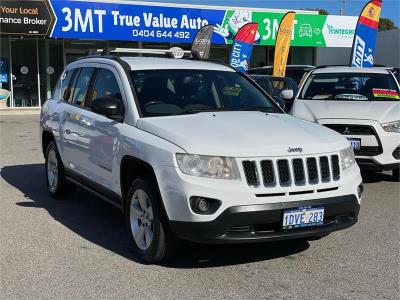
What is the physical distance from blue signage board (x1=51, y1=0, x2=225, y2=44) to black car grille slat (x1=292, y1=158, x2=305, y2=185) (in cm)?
1919

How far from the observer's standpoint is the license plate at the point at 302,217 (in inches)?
167

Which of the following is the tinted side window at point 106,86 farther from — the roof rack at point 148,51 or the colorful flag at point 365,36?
the colorful flag at point 365,36

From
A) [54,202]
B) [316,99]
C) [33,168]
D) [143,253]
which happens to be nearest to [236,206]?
[143,253]

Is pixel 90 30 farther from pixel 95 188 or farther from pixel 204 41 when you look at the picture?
pixel 95 188

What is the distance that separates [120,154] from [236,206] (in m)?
1.39

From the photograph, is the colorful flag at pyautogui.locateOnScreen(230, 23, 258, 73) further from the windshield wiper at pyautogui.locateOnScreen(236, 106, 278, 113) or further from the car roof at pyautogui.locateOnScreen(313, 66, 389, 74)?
the windshield wiper at pyautogui.locateOnScreen(236, 106, 278, 113)

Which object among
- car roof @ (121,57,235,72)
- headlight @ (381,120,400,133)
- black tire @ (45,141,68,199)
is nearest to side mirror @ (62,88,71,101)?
black tire @ (45,141,68,199)

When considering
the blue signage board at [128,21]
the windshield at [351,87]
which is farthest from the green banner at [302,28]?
the windshield at [351,87]

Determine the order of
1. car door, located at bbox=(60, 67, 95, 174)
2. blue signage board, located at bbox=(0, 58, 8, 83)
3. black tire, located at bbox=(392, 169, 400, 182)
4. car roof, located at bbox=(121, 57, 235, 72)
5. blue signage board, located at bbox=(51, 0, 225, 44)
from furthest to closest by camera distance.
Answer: blue signage board, located at bbox=(0, 58, 8, 83), blue signage board, located at bbox=(51, 0, 225, 44), black tire, located at bbox=(392, 169, 400, 182), car door, located at bbox=(60, 67, 95, 174), car roof, located at bbox=(121, 57, 235, 72)

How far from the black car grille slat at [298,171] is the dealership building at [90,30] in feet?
61.8

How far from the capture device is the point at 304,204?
14.0 feet

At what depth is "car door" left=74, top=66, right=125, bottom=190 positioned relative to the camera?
17.1 feet

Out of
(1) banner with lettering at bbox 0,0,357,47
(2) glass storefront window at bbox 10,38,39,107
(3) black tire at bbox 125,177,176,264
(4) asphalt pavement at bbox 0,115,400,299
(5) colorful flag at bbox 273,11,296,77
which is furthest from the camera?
(2) glass storefront window at bbox 10,38,39,107

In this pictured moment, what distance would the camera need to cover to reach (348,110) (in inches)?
319
